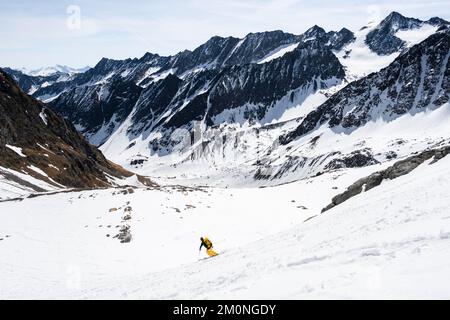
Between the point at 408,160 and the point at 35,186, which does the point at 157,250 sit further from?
the point at 35,186

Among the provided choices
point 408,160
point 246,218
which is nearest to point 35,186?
point 246,218

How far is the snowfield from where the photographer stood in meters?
12.5

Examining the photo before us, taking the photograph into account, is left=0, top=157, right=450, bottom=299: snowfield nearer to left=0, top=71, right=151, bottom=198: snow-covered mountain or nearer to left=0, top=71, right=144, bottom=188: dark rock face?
left=0, top=71, right=151, bottom=198: snow-covered mountain

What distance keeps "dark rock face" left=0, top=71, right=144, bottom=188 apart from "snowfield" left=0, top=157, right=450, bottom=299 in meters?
50.0

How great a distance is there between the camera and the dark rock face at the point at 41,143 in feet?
300

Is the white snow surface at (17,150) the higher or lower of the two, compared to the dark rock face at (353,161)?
lower

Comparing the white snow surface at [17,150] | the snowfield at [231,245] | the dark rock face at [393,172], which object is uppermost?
the white snow surface at [17,150]

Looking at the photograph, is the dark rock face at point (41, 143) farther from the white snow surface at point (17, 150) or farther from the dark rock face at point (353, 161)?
the dark rock face at point (353, 161)

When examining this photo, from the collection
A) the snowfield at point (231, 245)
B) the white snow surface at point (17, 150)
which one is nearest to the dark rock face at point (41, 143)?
the white snow surface at point (17, 150)

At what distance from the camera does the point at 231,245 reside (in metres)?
34.1

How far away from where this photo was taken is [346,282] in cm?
1174

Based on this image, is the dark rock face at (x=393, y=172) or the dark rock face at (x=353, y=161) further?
the dark rock face at (x=353, y=161)

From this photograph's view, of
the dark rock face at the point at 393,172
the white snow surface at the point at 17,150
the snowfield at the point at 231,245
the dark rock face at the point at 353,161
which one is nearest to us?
the snowfield at the point at 231,245

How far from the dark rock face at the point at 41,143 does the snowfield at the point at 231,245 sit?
164ft
